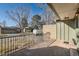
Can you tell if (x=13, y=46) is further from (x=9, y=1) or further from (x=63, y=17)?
(x=63, y=17)

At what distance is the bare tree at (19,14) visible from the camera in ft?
8.75

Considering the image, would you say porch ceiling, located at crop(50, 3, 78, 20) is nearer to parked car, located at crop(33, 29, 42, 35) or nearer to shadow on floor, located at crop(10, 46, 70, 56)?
parked car, located at crop(33, 29, 42, 35)

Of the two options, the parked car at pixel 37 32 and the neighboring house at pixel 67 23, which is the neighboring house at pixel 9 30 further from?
the neighboring house at pixel 67 23

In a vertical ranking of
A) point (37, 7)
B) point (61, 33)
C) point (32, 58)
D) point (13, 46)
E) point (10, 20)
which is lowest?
point (32, 58)

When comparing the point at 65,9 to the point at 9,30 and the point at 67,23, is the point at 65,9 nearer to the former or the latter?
the point at 67,23

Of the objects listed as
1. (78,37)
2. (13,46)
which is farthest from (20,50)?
(78,37)

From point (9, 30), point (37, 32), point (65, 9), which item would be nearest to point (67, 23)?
point (65, 9)

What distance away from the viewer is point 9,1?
2676mm

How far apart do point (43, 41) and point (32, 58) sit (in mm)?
291

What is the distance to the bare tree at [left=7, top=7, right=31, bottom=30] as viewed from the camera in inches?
105

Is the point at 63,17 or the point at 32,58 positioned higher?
the point at 63,17

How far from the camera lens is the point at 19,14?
2.69 meters

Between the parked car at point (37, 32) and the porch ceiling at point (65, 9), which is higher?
the porch ceiling at point (65, 9)

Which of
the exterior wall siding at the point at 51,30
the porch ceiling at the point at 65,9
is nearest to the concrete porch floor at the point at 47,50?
the exterior wall siding at the point at 51,30
